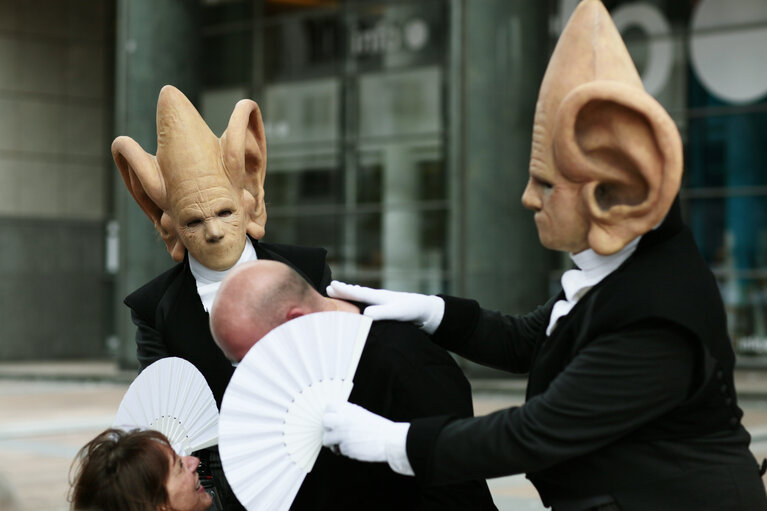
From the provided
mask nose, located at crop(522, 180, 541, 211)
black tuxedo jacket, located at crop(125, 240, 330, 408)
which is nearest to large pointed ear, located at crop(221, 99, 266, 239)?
black tuxedo jacket, located at crop(125, 240, 330, 408)

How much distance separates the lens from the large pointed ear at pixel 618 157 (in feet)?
7.61

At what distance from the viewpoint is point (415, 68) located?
19.2 metres

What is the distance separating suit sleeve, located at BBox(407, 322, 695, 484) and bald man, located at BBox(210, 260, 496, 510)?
30cm

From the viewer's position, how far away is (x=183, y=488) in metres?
2.80

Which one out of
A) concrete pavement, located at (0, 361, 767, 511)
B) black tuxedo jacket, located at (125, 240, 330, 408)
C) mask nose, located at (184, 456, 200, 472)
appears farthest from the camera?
concrete pavement, located at (0, 361, 767, 511)

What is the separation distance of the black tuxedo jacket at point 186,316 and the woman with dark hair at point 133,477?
76cm

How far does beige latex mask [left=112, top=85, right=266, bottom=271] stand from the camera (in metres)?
3.75

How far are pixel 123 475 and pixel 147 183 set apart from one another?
4.49 feet

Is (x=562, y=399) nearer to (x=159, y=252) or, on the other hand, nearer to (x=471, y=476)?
(x=471, y=476)

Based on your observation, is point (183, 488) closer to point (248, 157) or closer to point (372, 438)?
point (372, 438)

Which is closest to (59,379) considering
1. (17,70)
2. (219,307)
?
(17,70)

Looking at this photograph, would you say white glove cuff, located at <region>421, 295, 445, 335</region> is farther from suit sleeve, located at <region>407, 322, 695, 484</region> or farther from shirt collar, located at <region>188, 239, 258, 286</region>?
shirt collar, located at <region>188, 239, 258, 286</region>

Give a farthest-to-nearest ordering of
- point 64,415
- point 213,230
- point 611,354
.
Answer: point 64,415 → point 213,230 → point 611,354

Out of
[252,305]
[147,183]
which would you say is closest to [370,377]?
[252,305]
